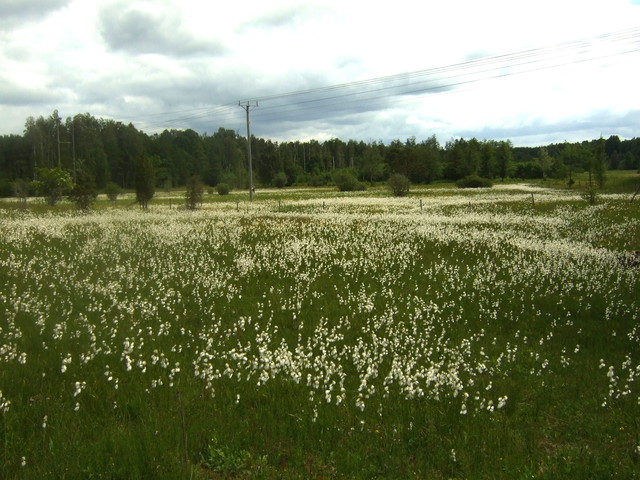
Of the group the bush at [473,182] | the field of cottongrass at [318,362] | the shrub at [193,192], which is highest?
the bush at [473,182]

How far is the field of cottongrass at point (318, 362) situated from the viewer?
5.52m

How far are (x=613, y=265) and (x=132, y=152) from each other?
11893cm

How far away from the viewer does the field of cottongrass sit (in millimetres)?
5516

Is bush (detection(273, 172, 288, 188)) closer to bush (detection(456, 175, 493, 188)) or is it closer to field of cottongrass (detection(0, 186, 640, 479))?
bush (detection(456, 175, 493, 188))

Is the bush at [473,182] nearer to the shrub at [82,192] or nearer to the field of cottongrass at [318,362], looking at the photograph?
the shrub at [82,192]

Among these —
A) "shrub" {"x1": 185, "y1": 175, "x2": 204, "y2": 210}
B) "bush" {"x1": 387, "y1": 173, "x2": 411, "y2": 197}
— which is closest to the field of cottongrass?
"shrub" {"x1": 185, "y1": 175, "x2": 204, "y2": 210}

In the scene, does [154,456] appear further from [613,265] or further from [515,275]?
[613,265]

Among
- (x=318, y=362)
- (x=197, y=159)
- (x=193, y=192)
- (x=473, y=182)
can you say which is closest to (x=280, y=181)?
(x=197, y=159)

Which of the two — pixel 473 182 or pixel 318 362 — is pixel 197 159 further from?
pixel 318 362

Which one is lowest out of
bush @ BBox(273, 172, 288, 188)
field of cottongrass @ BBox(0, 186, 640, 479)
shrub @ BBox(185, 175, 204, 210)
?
field of cottongrass @ BBox(0, 186, 640, 479)

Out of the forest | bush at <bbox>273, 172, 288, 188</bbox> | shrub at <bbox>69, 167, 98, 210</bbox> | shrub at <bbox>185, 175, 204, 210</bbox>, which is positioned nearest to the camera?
shrub at <bbox>69, 167, 98, 210</bbox>

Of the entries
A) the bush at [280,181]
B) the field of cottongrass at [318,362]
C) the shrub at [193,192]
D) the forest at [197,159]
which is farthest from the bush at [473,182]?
the field of cottongrass at [318,362]

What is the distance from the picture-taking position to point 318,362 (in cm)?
765

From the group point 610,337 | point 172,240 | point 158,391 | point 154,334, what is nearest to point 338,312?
point 154,334
